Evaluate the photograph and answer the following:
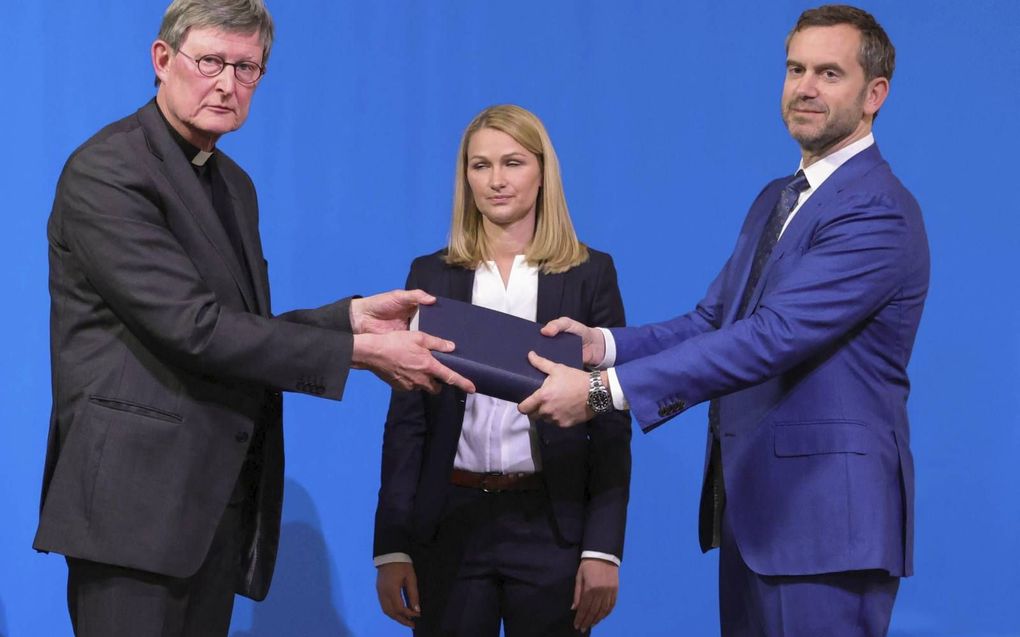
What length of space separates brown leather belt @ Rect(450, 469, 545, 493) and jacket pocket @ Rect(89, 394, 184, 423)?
75 cm

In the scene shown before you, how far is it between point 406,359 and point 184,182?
1.75 ft

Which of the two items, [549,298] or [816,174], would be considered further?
[549,298]

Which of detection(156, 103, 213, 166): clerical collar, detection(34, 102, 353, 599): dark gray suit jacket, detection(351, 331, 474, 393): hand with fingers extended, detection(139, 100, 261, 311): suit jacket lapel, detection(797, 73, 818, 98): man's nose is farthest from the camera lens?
detection(797, 73, 818, 98): man's nose

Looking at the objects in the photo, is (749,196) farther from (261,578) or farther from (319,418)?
(261,578)

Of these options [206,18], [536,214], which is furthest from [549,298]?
[206,18]

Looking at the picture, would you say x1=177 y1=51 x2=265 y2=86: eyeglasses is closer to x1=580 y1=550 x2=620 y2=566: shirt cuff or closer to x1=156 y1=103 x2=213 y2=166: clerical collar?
x1=156 y1=103 x2=213 y2=166: clerical collar

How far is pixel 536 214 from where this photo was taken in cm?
276

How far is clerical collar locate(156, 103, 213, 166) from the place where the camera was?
7.11ft

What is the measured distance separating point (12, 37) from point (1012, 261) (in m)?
3.20

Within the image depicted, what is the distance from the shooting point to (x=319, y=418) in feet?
12.1

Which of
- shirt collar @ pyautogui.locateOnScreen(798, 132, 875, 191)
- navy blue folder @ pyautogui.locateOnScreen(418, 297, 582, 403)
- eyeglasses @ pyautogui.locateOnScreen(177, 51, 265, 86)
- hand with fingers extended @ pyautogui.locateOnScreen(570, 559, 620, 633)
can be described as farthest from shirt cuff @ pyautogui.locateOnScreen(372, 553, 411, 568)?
shirt collar @ pyautogui.locateOnScreen(798, 132, 875, 191)

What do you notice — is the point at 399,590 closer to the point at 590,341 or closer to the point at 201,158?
the point at 590,341

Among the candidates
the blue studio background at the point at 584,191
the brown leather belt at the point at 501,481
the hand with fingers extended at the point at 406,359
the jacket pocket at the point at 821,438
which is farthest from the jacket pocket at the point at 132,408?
the blue studio background at the point at 584,191

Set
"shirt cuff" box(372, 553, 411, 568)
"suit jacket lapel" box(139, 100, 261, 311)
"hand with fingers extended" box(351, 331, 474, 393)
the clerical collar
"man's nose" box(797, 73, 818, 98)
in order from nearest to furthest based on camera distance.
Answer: "suit jacket lapel" box(139, 100, 261, 311) → the clerical collar → "hand with fingers extended" box(351, 331, 474, 393) → "man's nose" box(797, 73, 818, 98) → "shirt cuff" box(372, 553, 411, 568)
